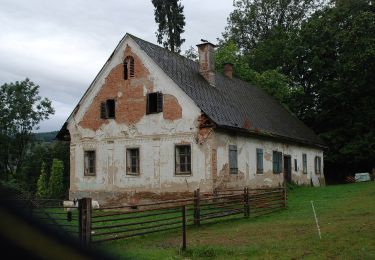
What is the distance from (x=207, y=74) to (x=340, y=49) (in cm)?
1710

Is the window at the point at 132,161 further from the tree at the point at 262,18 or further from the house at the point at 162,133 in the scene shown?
the tree at the point at 262,18

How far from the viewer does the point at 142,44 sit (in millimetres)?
22766

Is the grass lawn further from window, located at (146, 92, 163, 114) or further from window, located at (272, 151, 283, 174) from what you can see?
window, located at (272, 151, 283, 174)

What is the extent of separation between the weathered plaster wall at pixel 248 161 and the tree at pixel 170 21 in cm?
1705

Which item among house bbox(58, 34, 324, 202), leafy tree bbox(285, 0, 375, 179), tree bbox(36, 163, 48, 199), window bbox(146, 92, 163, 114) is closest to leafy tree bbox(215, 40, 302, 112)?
leafy tree bbox(285, 0, 375, 179)

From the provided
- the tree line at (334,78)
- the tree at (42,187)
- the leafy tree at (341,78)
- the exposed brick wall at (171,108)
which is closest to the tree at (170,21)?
the tree line at (334,78)

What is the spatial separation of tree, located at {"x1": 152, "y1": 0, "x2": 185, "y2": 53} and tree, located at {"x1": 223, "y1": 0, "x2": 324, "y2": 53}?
9.82 meters

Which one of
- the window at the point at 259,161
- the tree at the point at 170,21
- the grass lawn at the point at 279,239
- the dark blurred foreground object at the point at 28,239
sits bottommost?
the grass lawn at the point at 279,239

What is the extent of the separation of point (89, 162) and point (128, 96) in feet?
13.2

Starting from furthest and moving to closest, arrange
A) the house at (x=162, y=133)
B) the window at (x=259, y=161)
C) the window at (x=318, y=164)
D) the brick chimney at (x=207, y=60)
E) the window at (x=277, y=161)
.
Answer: the window at (x=318, y=164)
the window at (x=277, y=161)
the brick chimney at (x=207, y=60)
the window at (x=259, y=161)
the house at (x=162, y=133)

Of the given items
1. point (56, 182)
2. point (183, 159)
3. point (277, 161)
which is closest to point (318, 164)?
point (277, 161)

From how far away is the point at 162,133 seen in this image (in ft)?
70.7

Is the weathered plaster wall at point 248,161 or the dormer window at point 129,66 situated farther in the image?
the dormer window at point 129,66

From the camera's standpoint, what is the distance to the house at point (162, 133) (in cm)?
2072
